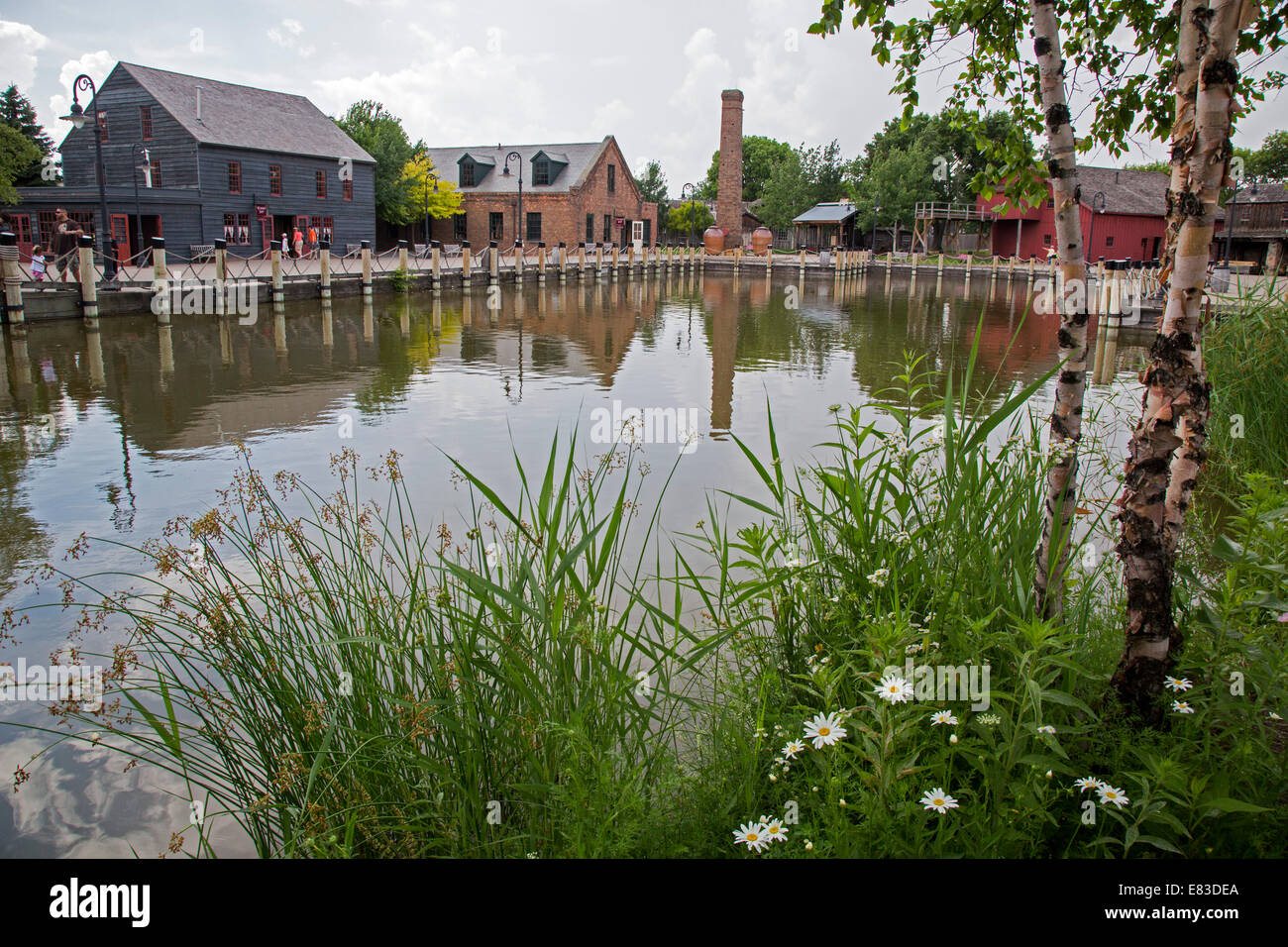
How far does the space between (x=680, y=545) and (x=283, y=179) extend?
104ft

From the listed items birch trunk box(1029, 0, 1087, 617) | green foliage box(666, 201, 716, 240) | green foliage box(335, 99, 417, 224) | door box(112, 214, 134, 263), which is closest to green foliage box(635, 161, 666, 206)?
green foliage box(666, 201, 716, 240)

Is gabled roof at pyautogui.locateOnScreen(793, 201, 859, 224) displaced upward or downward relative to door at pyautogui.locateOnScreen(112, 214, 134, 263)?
upward

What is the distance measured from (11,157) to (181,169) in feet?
18.2

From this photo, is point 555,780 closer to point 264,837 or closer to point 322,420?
point 264,837

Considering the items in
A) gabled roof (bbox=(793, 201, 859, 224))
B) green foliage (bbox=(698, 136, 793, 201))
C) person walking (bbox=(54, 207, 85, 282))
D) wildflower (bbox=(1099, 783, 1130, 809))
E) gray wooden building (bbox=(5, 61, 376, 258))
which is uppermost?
green foliage (bbox=(698, 136, 793, 201))

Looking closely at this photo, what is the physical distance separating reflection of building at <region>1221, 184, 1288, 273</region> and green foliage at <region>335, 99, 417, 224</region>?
36992 mm

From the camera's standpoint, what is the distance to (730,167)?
5334 cm

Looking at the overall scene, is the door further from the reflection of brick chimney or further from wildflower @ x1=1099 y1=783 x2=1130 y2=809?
the reflection of brick chimney

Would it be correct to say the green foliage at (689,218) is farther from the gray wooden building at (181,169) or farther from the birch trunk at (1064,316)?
the birch trunk at (1064,316)

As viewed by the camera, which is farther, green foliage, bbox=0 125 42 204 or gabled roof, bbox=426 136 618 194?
gabled roof, bbox=426 136 618 194

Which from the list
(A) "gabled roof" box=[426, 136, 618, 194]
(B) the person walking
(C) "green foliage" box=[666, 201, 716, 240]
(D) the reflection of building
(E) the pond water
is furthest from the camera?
(C) "green foliage" box=[666, 201, 716, 240]

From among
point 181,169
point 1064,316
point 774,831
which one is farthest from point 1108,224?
point 774,831

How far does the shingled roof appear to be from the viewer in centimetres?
2925
